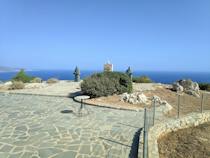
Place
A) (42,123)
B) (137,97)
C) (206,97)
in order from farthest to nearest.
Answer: (206,97)
(137,97)
(42,123)

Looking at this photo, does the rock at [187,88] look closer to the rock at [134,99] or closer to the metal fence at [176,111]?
the metal fence at [176,111]

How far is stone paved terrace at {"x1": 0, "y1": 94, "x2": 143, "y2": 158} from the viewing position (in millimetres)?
3955

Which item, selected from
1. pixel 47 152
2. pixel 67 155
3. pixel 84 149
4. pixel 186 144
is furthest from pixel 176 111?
pixel 47 152

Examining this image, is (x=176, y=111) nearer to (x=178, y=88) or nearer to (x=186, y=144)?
(x=186, y=144)

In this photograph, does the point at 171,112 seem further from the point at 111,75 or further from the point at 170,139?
the point at 111,75

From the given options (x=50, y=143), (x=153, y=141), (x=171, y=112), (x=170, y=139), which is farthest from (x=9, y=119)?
(x=171, y=112)

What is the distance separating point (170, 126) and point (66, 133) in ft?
11.4

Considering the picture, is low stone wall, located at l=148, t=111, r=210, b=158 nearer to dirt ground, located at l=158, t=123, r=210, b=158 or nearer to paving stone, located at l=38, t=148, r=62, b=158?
dirt ground, located at l=158, t=123, r=210, b=158

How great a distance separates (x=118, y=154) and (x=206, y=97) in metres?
11.3

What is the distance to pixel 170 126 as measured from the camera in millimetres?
6199

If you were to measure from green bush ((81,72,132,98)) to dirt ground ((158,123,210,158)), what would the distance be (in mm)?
4829

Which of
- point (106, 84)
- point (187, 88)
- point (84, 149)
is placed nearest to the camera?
point (84, 149)

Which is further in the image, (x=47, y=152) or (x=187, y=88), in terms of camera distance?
(x=187, y=88)

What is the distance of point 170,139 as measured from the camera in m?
5.54
